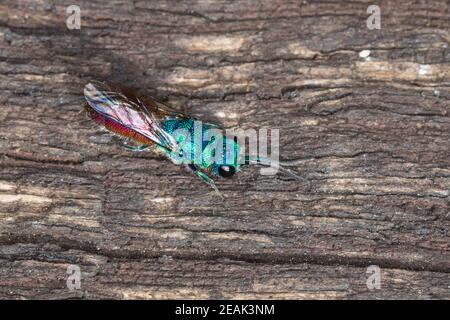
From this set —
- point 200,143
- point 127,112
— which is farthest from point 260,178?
point 127,112

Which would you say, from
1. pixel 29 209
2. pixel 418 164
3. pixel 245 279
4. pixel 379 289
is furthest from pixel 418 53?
pixel 29 209

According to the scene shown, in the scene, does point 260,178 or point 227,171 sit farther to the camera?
point 260,178

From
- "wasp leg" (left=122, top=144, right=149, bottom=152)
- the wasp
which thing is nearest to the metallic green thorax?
the wasp

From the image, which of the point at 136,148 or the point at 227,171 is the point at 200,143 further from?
the point at 136,148

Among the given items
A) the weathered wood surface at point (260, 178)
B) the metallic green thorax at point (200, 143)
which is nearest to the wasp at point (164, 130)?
the metallic green thorax at point (200, 143)

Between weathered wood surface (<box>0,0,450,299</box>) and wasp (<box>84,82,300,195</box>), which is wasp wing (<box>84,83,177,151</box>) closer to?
wasp (<box>84,82,300,195</box>)

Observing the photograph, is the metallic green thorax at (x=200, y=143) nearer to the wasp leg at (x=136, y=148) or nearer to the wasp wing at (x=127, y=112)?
the wasp wing at (x=127, y=112)
